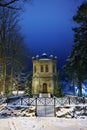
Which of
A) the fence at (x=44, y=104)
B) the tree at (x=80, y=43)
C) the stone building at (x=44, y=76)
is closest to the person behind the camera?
the fence at (x=44, y=104)

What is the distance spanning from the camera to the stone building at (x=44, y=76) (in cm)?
6178

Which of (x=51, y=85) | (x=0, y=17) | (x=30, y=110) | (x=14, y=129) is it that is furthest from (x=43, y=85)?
(x=14, y=129)

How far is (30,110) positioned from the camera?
19.5m

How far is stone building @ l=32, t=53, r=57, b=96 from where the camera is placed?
61.8m

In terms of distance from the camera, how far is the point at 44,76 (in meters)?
62.4

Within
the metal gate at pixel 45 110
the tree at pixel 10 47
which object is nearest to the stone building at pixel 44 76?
the tree at pixel 10 47

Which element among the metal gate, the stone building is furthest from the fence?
the stone building

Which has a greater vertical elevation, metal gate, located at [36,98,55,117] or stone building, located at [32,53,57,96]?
stone building, located at [32,53,57,96]

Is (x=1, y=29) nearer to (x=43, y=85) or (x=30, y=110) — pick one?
(x=30, y=110)

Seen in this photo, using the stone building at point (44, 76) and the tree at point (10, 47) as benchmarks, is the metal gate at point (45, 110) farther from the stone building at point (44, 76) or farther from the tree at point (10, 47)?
the stone building at point (44, 76)

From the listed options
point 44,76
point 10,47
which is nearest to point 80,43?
point 10,47

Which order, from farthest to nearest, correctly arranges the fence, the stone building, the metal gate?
the stone building, the fence, the metal gate

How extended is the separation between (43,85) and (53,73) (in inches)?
129

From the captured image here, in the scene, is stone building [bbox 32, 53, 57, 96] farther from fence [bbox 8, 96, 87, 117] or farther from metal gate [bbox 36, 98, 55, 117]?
metal gate [bbox 36, 98, 55, 117]
